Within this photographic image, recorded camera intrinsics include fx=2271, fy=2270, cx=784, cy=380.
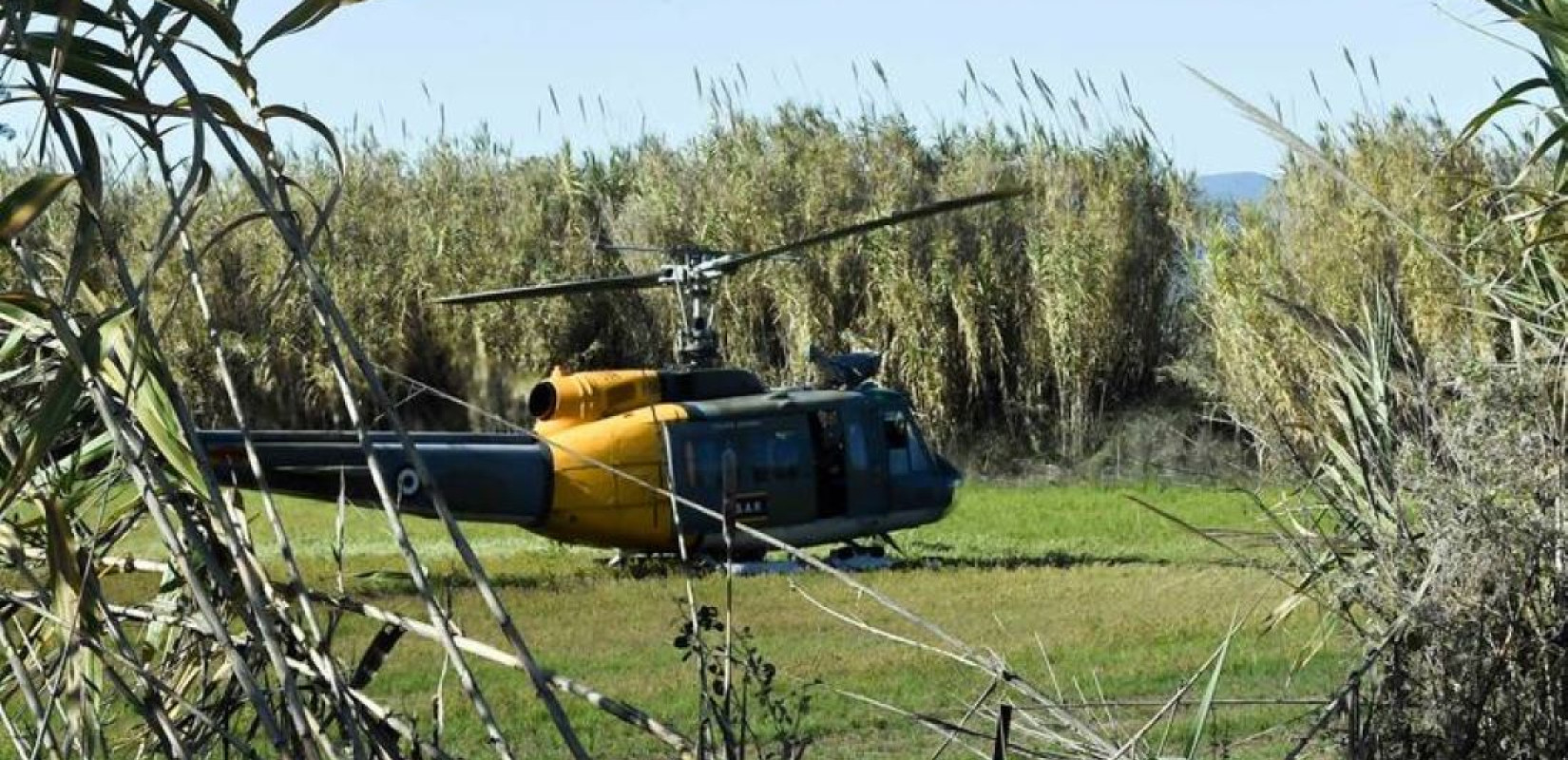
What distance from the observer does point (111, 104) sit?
167 cm

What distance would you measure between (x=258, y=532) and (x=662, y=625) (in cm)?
515

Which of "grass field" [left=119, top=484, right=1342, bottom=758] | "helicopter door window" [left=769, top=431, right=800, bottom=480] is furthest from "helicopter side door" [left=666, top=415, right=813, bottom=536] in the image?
"grass field" [left=119, top=484, right=1342, bottom=758]

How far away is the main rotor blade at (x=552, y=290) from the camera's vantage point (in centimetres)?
496

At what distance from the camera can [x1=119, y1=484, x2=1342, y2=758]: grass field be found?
28.2 feet

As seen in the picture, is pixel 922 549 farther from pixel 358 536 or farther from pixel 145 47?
pixel 145 47

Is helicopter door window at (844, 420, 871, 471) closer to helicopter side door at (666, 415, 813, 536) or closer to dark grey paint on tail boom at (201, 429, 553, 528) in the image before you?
helicopter side door at (666, 415, 813, 536)

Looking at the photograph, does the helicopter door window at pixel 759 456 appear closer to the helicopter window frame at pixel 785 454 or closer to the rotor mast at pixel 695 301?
the helicopter window frame at pixel 785 454

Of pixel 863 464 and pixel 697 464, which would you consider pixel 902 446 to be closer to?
pixel 863 464

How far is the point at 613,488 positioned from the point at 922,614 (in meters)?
2.88

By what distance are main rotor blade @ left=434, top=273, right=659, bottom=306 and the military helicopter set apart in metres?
0.57

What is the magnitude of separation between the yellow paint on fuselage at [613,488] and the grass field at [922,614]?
306mm

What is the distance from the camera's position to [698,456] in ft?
47.6

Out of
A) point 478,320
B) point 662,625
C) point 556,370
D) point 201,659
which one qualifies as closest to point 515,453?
point 556,370

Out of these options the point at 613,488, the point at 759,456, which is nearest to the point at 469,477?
the point at 613,488
